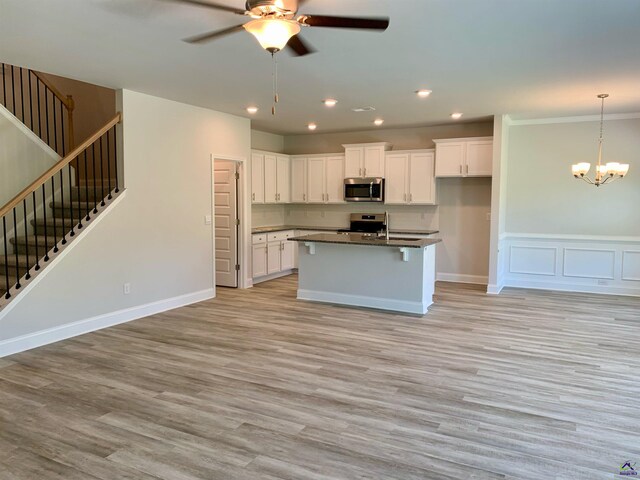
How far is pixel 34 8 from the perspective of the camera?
119 inches

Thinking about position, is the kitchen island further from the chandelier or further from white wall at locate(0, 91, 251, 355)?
the chandelier

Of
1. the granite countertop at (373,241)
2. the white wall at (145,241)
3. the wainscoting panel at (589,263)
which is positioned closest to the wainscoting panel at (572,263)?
the wainscoting panel at (589,263)

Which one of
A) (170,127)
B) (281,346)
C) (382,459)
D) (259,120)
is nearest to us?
(382,459)

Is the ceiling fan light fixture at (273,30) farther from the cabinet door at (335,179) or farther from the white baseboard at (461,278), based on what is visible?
the white baseboard at (461,278)

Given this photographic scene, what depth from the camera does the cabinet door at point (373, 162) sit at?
26.6 feet

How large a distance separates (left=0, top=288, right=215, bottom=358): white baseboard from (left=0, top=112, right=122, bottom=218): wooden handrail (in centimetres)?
124

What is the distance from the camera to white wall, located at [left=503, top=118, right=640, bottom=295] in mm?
6824

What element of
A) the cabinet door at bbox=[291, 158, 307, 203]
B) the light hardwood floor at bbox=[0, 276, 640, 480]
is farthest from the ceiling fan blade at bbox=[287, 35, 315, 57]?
the cabinet door at bbox=[291, 158, 307, 203]

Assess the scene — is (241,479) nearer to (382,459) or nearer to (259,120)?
(382,459)

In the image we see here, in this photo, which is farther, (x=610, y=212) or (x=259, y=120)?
(x=259, y=120)

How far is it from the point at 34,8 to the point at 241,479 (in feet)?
10.7

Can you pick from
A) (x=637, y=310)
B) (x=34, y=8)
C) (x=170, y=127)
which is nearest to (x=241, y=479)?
(x=34, y=8)

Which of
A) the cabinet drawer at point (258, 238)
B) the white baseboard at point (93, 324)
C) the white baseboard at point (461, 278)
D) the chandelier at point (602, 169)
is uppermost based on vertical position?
the chandelier at point (602, 169)

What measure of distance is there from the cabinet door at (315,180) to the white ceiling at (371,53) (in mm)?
2579
